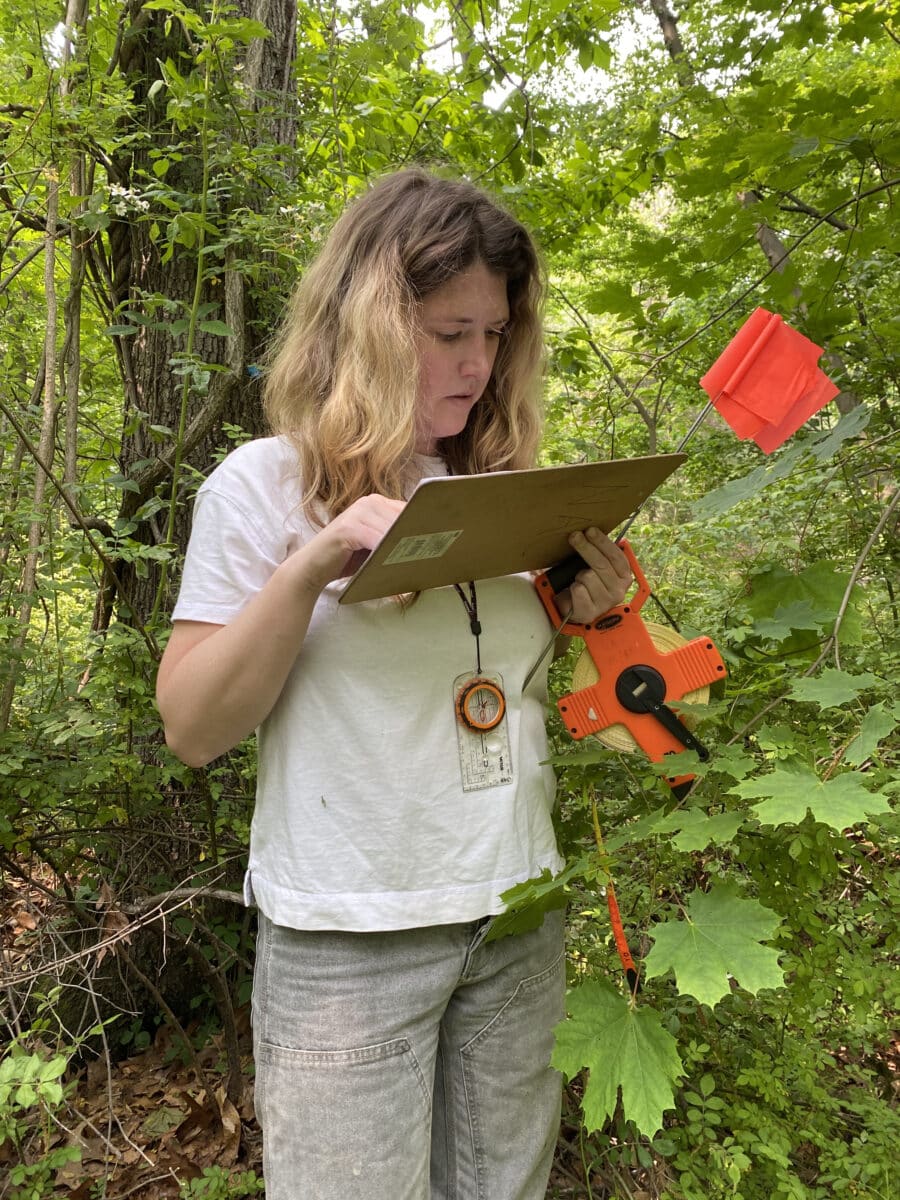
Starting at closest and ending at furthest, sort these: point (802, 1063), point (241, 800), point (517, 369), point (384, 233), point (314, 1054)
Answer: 1. point (314, 1054)
2. point (384, 233)
3. point (517, 369)
4. point (802, 1063)
5. point (241, 800)

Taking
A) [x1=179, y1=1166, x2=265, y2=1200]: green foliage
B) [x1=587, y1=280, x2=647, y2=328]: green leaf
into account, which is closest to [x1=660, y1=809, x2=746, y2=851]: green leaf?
[x1=587, y1=280, x2=647, y2=328]: green leaf

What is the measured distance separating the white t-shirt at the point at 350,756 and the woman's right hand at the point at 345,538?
14cm

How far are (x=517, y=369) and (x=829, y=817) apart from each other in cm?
92

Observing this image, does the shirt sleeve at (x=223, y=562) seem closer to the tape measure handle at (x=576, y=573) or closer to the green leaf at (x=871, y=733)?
the tape measure handle at (x=576, y=573)

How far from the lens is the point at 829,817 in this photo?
2.35 ft

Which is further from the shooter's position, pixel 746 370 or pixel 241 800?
pixel 241 800

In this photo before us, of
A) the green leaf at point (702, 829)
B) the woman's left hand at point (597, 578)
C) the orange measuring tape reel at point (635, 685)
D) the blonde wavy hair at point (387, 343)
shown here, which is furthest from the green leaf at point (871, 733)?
the blonde wavy hair at point (387, 343)

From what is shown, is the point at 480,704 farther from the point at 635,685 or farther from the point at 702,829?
the point at 702,829

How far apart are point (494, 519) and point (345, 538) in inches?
7.0

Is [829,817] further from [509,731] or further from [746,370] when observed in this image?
[746,370]

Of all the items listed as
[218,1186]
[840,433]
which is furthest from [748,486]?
[218,1186]

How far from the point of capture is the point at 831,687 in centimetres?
88

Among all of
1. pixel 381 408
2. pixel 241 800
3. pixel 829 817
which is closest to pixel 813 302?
pixel 381 408

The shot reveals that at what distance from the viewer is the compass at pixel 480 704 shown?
111 centimetres
